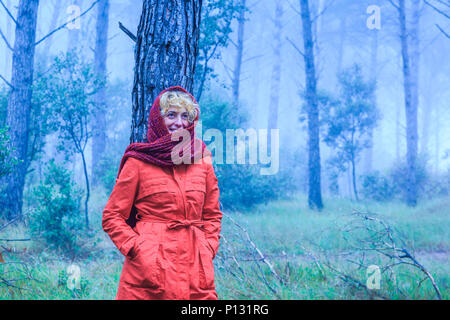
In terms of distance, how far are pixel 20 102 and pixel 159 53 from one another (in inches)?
221

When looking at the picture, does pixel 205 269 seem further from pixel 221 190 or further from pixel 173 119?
pixel 221 190

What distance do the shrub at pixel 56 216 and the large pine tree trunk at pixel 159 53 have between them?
335cm

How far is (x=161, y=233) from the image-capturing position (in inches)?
70.8

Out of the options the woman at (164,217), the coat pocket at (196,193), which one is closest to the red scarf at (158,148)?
the woman at (164,217)

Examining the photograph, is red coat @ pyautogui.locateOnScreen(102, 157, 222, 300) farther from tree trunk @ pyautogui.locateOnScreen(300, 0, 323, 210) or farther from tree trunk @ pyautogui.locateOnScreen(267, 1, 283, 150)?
tree trunk @ pyautogui.locateOnScreen(267, 1, 283, 150)

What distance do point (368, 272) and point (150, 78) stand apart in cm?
272

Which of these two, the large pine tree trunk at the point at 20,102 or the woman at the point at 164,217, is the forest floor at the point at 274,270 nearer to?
the large pine tree trunk at the point at 20,102

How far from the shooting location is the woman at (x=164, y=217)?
1.75 meters

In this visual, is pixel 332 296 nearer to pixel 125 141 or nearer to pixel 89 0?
pixel 125 141

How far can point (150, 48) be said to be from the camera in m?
2.42

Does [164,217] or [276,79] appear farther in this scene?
[276,79]

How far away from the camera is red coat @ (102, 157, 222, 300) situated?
5.74 ft

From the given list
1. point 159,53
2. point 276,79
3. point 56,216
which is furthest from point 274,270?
point 276,79
